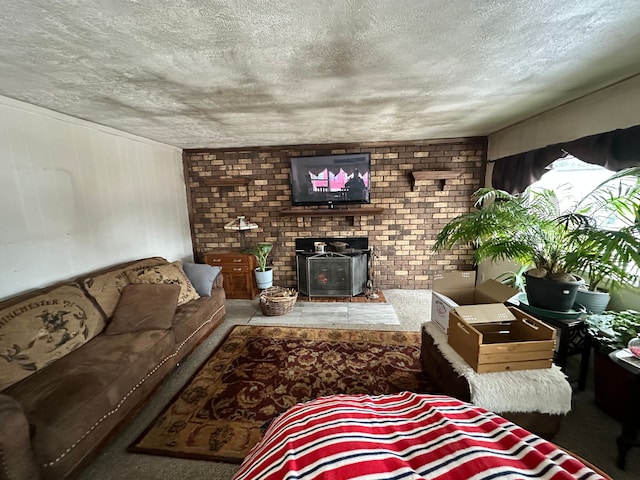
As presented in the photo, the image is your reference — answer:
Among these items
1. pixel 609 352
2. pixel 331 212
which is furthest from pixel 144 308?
pixel 609 352

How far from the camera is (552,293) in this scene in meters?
1.71

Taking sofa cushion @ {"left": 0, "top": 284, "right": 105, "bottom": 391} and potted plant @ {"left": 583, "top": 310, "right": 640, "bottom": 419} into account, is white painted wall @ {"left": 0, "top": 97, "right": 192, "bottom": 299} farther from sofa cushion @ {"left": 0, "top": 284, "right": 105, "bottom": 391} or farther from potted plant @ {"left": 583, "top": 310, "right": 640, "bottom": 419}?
potted plant @ {"left": 583, "top": 310, "right": 640, "bottom": 419}

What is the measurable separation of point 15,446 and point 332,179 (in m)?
3.46

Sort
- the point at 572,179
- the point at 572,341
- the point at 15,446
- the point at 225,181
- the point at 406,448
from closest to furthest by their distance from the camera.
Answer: the point at 406,448
the point at 15,446
the point at 572,341
the point at 572,179
the point at 225,181

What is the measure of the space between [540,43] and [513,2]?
0.46 m

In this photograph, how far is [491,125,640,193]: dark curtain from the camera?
1721 mm

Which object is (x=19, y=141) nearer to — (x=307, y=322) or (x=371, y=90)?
(x=371, y=90)

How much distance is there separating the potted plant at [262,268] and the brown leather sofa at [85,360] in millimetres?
1113

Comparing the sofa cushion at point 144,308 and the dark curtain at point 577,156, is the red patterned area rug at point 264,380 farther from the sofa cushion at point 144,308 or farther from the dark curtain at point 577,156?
the dark curtain at point 577,156

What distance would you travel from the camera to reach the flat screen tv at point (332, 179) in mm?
3602

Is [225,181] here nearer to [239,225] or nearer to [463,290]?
[239,225]


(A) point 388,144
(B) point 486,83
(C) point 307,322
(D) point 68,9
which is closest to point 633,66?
(B) point 486,83

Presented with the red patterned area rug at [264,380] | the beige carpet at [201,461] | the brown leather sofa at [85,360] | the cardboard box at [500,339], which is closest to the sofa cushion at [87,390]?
the brown leather sofa at [85,360]

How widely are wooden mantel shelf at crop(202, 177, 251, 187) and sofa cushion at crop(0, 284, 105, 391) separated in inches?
88.3
